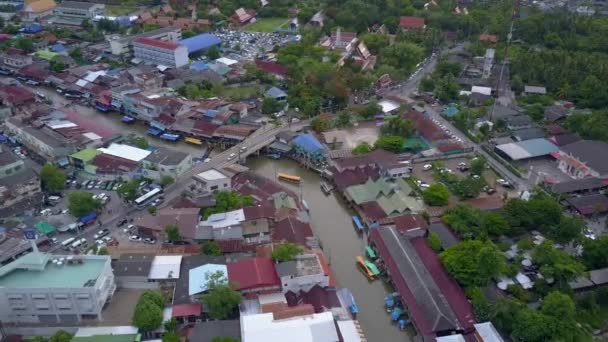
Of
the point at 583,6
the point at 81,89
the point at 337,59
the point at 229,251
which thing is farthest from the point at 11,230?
the point at 583,6

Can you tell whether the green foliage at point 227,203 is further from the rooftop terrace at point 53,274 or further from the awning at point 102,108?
the awning at point 102,108

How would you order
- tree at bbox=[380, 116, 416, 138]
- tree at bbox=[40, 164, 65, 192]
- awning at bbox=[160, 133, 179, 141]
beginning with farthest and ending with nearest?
awning at bbox=[160, 133, 179, 141] → tree at bbox=[380, 116, 416, 138] → tree at bbox=[40, 164, 65, 192]

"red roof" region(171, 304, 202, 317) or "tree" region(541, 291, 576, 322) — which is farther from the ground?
"tree" region(541, 291, 576, 322)

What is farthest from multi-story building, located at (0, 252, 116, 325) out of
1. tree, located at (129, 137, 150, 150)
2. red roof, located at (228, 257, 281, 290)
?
tree, located at (129, 137, 150, 150)

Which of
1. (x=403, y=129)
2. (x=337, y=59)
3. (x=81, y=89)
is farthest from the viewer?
(x=337, y=59)

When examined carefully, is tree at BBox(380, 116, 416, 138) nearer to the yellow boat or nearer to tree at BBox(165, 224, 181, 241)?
the yellow boat

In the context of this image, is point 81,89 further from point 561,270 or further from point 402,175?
point 561,270
